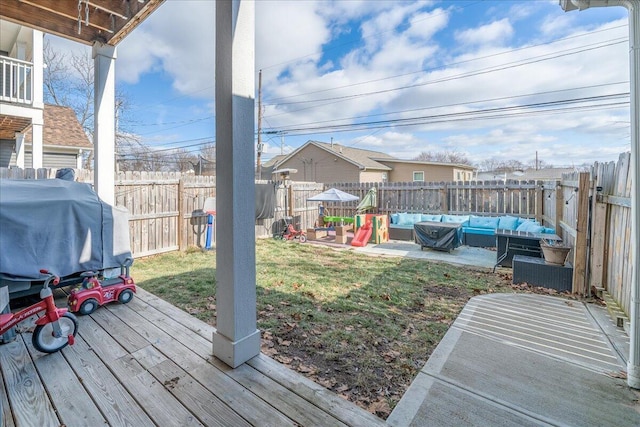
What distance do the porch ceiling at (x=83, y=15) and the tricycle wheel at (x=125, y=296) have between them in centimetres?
313

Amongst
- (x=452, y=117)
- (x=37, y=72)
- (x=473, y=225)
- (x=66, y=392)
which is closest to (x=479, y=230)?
(x=473, y=225)

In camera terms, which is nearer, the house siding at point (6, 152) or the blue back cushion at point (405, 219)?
the blue back cushion at point (405, 219)

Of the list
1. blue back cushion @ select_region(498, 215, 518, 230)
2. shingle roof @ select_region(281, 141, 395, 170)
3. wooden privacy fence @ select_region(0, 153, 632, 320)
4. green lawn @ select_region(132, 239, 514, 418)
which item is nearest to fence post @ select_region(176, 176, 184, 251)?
wooden privacy fence @ select_region(0, 153, 632, 320)

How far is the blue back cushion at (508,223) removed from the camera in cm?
807

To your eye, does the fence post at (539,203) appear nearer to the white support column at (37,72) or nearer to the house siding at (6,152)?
the white support column at (37,72)

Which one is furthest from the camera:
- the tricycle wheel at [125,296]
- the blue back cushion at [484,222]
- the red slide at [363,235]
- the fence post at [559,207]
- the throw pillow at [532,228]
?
the red slide at [363,235]

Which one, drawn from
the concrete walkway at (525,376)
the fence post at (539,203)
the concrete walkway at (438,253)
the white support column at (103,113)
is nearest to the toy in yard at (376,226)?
the concrete walkway at (438,253)

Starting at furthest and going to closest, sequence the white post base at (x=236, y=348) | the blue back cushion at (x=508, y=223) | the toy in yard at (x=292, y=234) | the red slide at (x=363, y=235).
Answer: the toy in yard at (x=292, y=234)
the red slide at (x=363, y=235)
the blue back cushion at (x=508, y=223)
the white post base at (x=236, y=348)

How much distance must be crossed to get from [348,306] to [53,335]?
117 inches

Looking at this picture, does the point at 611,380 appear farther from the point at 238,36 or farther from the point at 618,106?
the point at 618,106

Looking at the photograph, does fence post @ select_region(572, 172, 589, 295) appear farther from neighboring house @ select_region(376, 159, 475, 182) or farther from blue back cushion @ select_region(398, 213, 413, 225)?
neighboring house @ select_region(376, 159, 475, 182)

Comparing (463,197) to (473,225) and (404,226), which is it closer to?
(473,225)

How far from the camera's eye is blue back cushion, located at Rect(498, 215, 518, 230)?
8071mm

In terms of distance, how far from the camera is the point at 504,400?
2.02 metres
